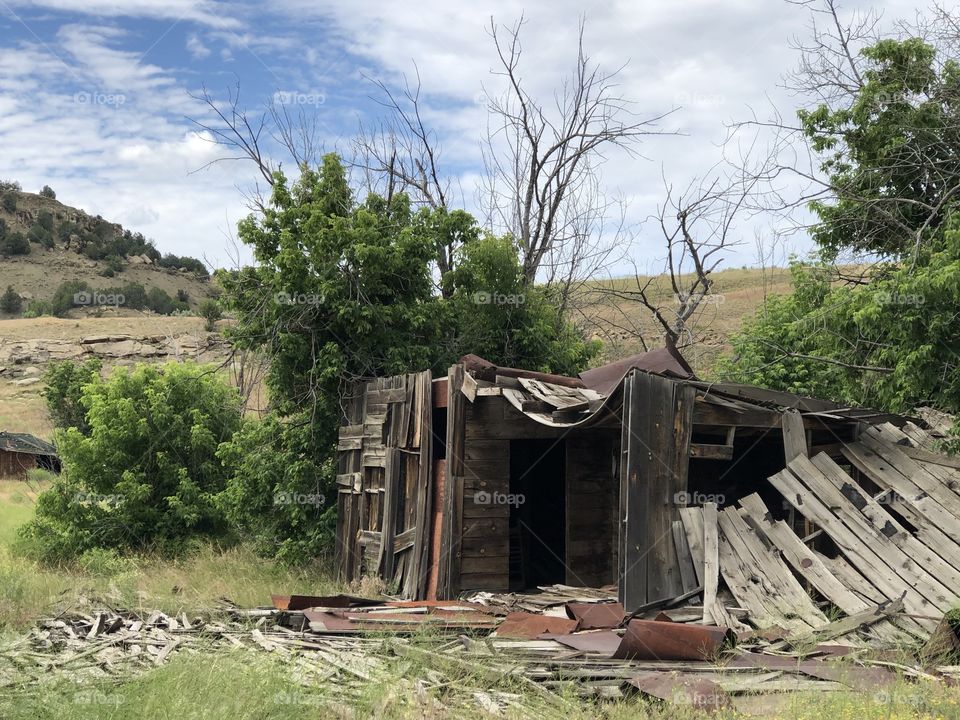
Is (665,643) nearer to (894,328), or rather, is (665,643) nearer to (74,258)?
(894,328)

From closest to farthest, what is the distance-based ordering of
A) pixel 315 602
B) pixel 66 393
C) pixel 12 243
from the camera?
pixel 315 602, pixel 66 393, pixel 12 243

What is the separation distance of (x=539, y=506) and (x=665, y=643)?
24.3 feet

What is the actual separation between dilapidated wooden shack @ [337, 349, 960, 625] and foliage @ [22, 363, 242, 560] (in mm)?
4780

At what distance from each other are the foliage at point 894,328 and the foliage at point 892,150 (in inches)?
30.9

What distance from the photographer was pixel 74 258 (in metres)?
79.6

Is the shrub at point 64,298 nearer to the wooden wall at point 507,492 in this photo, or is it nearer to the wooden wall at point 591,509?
the wooden wall at point 507,492

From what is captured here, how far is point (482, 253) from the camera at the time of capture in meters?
15.8

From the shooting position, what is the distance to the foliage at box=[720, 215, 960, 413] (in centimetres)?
1121

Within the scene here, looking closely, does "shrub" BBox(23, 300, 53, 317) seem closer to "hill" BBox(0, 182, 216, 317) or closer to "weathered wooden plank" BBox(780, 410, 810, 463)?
"hill" BBox(0, 182, 216, 317)

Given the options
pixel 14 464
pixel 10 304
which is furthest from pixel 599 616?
pixel 10 304

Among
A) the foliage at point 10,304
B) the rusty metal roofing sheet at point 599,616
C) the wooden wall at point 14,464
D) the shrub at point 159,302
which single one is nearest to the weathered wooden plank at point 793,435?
the rusty metal roofing sheet at point 599,616

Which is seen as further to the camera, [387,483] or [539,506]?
[539,506]

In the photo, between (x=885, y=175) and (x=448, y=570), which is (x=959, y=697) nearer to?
(x=448, y=570)

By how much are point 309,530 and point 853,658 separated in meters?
9.63
